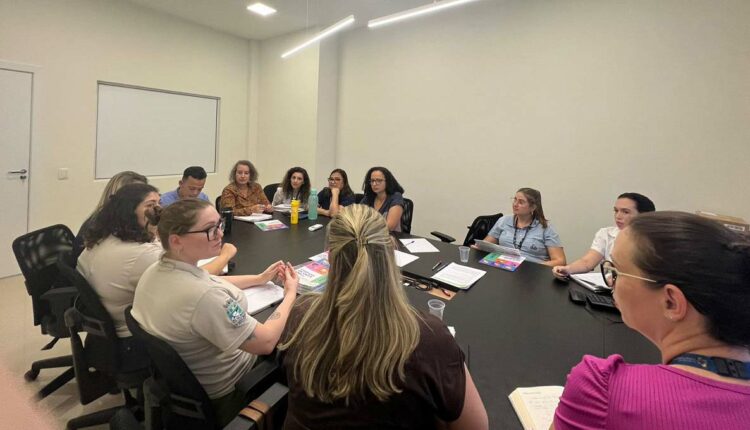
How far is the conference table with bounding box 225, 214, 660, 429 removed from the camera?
118 cm

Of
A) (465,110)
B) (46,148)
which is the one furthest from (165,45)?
(465,110)

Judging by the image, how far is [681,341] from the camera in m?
0.73

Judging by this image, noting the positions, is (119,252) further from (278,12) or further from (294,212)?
(278,12)

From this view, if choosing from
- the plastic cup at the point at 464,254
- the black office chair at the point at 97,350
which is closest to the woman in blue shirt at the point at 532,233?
the plastic cup at the point at 464,254

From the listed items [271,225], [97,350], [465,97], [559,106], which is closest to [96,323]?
[97,350]

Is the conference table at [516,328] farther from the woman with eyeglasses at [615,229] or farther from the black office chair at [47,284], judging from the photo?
the black office chair at [47,284]

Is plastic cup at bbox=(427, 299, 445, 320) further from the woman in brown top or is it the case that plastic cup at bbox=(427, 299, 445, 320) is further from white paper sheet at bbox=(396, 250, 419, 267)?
the woman in brown top

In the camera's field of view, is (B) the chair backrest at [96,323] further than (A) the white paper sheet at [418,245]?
No

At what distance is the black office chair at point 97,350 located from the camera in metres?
1.56

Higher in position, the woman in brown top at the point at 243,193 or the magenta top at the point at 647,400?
the woman in brown top at the point at 243,193

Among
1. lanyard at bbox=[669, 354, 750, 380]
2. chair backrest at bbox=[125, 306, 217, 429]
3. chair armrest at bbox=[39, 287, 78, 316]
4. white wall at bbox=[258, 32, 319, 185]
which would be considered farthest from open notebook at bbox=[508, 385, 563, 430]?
white wall at bbox=[258, 32, 319, 185]

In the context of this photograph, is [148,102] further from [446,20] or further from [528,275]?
[528,275]

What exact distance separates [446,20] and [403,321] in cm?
407

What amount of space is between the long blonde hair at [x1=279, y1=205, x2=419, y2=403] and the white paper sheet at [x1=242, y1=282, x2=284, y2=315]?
649 millimetres
